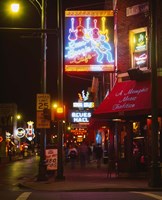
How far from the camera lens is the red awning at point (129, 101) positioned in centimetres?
2014

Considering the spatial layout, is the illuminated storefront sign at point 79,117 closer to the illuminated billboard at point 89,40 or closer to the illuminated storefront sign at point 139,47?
the illuminated storefront sign at point 139,47

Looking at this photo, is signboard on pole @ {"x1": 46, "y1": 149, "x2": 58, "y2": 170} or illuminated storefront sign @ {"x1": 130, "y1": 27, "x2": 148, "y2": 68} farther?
illuminated storefront sign @ {"x1": 130, "y1": 27, "x2": 148, "y2": 68}

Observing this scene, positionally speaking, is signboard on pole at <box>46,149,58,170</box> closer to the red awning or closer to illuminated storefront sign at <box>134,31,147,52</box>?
the red awning

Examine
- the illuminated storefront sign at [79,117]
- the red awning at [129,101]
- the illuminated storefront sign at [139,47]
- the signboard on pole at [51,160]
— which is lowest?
the signboard on pole at [51,160]

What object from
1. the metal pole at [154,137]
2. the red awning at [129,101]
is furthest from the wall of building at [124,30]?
the metal pole at [154,137]

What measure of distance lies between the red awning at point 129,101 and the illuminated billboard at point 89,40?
127 cm

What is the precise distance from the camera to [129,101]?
→ 69.4 feet

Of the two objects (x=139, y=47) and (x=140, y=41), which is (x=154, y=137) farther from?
(x=140, y=41)

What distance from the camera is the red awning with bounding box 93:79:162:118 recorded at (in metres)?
20.1

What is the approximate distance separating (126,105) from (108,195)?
660cm

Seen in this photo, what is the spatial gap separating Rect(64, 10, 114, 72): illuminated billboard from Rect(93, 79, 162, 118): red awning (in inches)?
50.0

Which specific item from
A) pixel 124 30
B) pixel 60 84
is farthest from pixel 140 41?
pixel 60 84

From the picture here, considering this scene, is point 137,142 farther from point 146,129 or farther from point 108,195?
point 108,195

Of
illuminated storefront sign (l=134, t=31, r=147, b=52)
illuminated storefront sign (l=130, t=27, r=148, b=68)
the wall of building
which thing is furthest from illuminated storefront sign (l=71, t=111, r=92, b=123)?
illuminated storefront sign (l=134, t=31, r=147, b=52)
